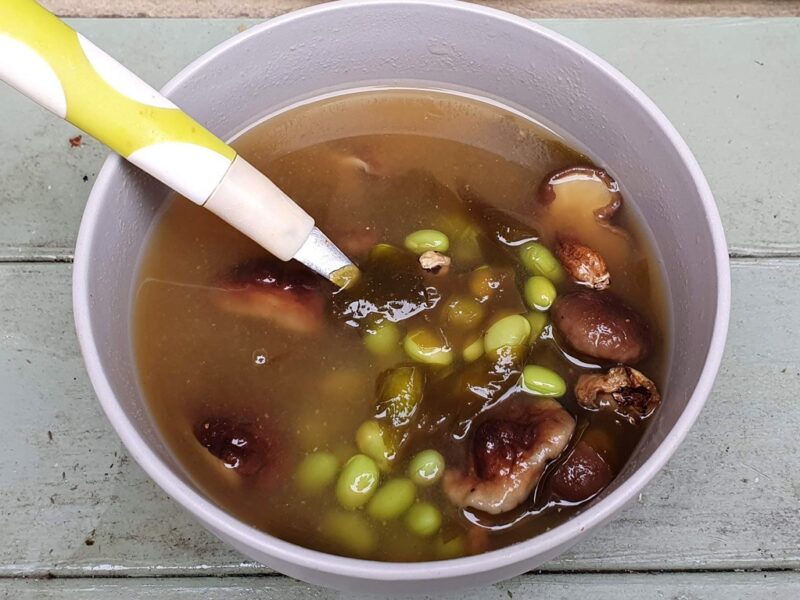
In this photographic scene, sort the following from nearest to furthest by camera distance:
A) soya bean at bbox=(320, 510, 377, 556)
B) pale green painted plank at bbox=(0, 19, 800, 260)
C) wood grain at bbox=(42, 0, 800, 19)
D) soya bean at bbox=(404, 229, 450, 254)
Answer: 1. soya bean at bbox=(320, 510, 377, 556)
2. soya bean at bbox=(404, 229, 450, 254)
3. pale green painted plank at bbox=(0, 19, 800, 260)
4. wood grain at bbox=(42, 0, 800, 19)

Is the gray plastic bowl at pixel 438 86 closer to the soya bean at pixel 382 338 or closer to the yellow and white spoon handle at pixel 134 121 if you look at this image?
the yellow and white spoon handle at pixel 134 121

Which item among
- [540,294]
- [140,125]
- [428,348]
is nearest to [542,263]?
[540,294]

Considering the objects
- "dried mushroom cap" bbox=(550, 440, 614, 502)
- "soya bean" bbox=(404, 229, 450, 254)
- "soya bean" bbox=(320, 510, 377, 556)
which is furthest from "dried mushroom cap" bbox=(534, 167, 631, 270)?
"soya bean" bbox=(320, 510, 377, 556)

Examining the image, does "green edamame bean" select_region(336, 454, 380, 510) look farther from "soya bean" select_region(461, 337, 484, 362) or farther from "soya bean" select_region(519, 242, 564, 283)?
"soya bean" select_region(519, 242, 564, 283)

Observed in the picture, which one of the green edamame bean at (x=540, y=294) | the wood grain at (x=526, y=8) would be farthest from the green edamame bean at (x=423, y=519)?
the wood grain at (x=526, y=8)

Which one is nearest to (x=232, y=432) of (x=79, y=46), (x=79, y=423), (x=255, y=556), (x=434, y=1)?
(x=255, y=556)

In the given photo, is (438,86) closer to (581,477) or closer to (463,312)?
(463,312)

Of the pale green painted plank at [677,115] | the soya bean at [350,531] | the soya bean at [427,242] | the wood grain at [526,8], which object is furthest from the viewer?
the wood grain at [526,8]
